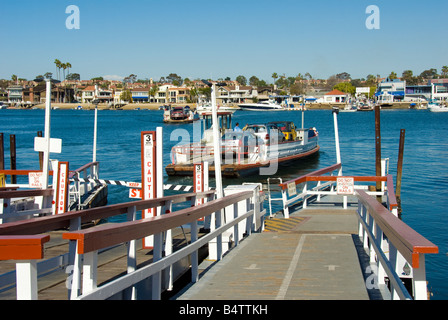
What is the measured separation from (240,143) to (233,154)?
3.88 feet

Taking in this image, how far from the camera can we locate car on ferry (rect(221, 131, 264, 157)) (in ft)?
104

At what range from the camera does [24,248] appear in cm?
332

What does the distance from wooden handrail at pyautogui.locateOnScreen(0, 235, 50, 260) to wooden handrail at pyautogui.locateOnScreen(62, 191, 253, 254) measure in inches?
19.0

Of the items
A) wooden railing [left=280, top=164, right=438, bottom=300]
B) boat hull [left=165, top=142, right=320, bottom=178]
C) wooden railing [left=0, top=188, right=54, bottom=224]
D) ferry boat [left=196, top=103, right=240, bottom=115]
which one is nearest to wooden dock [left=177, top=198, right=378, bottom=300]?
wooden railing [left=280, top=164, right=438, bottom=300]

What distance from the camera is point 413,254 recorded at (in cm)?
377

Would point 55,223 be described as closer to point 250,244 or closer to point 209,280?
point 209,280

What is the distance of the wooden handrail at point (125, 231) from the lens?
12.9 ft

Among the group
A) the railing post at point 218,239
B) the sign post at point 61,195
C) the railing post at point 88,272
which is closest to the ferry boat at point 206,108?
the sign post at point 61,195

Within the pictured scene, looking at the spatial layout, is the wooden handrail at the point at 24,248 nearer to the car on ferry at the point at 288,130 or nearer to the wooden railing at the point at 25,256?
the wooden railing at the point at 25,256

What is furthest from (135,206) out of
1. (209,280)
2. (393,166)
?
(393,166)

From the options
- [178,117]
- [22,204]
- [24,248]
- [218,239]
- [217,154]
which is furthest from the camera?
[178,117]

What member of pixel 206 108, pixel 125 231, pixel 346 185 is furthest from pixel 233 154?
pixel 206 108

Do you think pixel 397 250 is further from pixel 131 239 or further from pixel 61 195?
pixel 61 195
